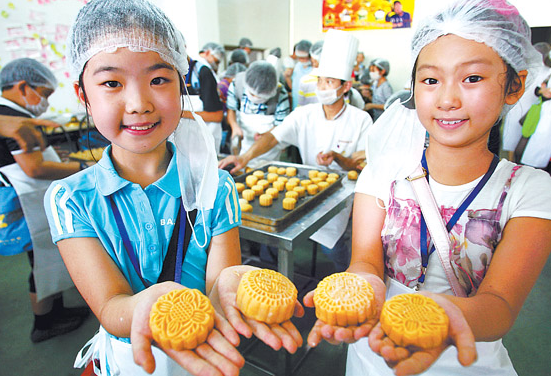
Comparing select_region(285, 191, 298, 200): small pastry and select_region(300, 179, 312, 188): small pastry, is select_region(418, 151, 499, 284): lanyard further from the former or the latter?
select_region(300, 179, 312, 188): small pastry

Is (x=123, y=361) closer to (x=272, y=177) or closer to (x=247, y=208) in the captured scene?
(x=247, y=208)

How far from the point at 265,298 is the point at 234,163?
2.08 meters

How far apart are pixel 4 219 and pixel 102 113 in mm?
1926

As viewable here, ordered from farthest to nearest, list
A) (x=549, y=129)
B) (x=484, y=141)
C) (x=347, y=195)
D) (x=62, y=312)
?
(x=549, y=129) < (x=62, y=312) < (x=347, y=195) < (x=484, y=141)

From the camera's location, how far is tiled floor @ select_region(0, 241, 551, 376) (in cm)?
243

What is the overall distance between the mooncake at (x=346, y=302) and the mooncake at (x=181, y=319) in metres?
0.34

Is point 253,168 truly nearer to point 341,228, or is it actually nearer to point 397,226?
point 341,228

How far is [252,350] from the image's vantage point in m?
2.64

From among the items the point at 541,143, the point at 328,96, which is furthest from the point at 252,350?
the point at 541,143

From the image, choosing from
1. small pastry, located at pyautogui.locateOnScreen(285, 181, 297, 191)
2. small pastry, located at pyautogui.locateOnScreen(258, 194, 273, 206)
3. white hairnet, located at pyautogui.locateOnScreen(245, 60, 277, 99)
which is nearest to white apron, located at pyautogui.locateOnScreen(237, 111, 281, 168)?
white hairnet, located at pyautogui.locateOnScreen(245, 60, 277, 99)

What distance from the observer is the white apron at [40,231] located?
2.32 m

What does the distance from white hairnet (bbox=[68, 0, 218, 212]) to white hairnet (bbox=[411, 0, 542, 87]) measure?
900 mm

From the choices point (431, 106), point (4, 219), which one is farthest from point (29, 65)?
point (431, 106)

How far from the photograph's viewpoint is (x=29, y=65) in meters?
2.55
